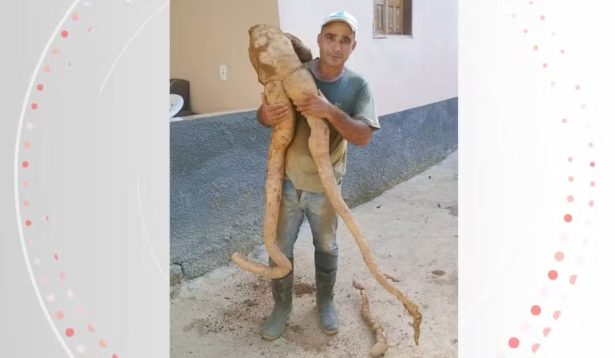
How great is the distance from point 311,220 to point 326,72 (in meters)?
0.47

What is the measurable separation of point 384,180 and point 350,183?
411 mm

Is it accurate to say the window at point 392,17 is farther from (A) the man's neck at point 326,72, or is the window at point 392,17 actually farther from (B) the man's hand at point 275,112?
(B) the man's hand at point 275,112

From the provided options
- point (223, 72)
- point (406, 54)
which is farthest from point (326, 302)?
point (406, 54)

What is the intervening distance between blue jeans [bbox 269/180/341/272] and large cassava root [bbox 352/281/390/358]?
10.1 inches

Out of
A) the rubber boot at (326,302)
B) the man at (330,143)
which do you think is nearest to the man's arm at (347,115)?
the man at (330,143)

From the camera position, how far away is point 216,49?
106 inches

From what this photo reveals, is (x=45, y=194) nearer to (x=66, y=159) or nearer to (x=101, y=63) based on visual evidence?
(x=66, y=159)

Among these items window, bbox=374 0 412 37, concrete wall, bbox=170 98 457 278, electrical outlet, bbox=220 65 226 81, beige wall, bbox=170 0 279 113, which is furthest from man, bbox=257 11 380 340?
window, bbox=374 0 412 37

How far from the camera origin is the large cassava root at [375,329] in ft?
5.67

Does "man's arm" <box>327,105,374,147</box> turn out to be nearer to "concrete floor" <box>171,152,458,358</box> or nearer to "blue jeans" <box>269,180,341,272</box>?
"blue jeans" <box>269,180,341,272</box>

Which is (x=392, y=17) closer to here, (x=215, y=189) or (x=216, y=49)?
(x=216, y=49)

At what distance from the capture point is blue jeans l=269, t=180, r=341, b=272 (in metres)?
1.70
